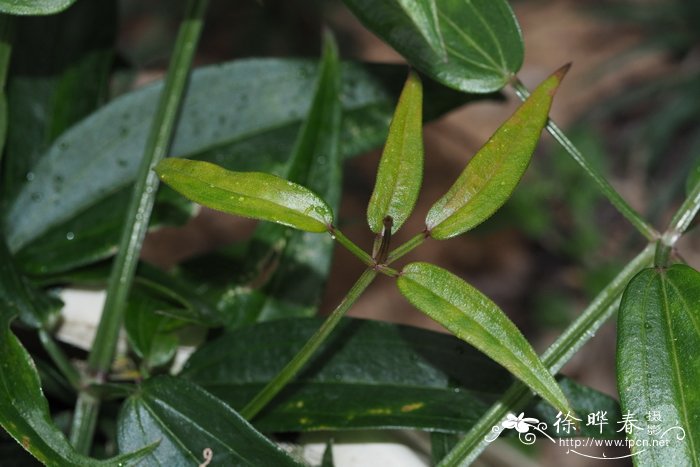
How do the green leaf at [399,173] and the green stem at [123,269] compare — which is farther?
the green stem at [123,269]

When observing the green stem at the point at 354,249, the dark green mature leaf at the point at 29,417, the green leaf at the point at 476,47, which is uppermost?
the green leaf at the point at 476,47

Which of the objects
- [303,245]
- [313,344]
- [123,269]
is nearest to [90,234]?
[123,269]

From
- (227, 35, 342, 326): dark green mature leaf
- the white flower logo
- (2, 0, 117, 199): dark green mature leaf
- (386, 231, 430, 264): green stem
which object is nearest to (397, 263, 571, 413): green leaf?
(386, 231, 430, 264): green stem

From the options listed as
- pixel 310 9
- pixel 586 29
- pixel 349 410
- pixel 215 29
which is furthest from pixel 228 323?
pixel 586 29

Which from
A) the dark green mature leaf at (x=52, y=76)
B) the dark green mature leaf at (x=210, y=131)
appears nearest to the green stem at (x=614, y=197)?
the dark green mature leaf at (x=210, y=131)

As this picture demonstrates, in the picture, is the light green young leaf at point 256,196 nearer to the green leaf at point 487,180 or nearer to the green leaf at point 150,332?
the green leaf at point 487,180

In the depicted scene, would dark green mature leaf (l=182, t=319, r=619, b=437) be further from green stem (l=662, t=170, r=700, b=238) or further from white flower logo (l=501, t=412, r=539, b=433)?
green stem (l=662, t=170, r=700, b=238)
